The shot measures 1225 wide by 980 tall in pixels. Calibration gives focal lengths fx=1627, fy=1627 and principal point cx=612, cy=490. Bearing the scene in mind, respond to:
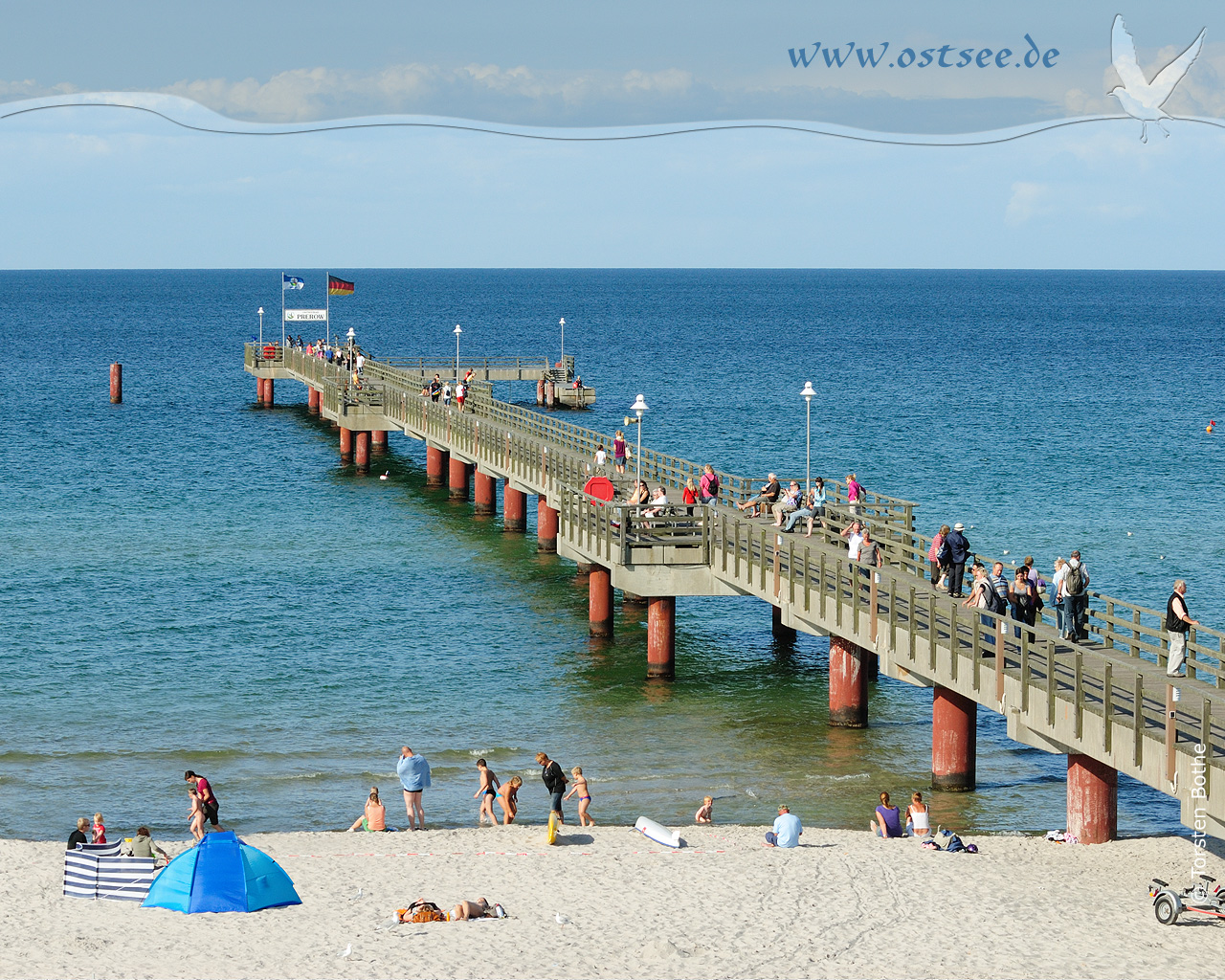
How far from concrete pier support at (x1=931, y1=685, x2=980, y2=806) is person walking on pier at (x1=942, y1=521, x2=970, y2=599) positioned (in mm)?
1799

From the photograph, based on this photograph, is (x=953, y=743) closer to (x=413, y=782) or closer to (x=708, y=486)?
(x=413, y=782)

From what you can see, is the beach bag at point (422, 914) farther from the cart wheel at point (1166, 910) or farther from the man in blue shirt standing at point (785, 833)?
the cart wheel at point (1166, 910)

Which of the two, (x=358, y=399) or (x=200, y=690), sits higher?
(x=358, y=399)

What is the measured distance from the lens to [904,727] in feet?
98.6

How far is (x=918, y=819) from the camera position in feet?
76.4

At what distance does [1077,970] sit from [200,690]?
20064 millimetres

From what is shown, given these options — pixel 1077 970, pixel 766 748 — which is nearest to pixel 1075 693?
pixel 1077 970

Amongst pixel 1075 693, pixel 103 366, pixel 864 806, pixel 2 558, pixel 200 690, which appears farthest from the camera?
pixel 103 366

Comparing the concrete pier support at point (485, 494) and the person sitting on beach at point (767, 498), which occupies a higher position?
the person sitting on beach at point (767, 498)

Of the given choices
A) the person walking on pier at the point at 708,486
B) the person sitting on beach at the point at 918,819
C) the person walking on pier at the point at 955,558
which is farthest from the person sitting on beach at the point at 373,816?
the person walking on pier at the point at 708,486

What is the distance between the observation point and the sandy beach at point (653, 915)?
1783 cm

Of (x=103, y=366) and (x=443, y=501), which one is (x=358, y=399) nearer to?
(x=443, y=501)

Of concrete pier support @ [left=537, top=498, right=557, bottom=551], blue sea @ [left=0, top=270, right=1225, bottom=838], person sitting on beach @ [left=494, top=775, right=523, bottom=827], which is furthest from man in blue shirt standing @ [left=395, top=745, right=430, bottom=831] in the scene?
concrete pier support @ [left=537, top=498, right=557, bottom=551]

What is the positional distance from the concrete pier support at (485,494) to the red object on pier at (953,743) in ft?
96.2
